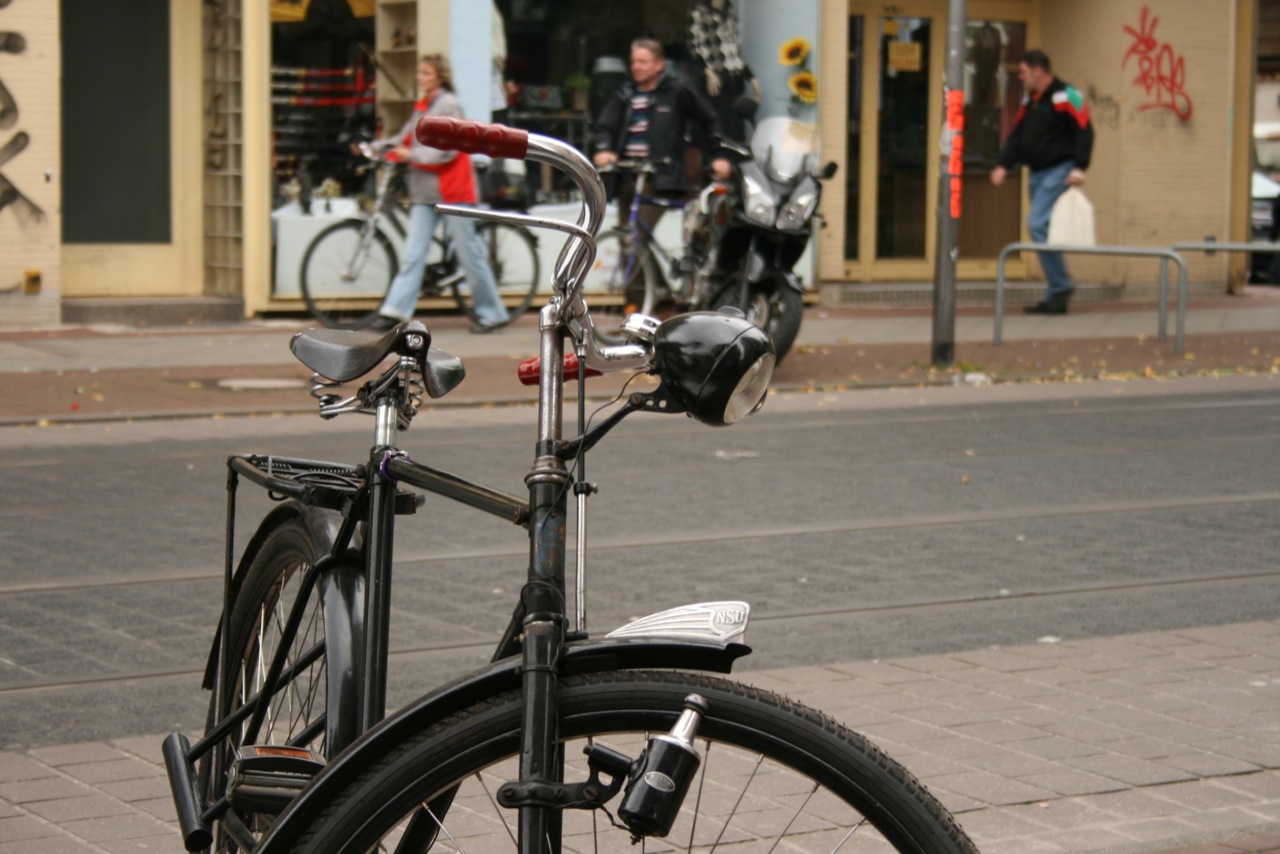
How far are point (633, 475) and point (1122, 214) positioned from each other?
11.8 m

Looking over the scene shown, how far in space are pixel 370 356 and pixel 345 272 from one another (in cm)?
1263

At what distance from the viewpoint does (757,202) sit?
12.6m

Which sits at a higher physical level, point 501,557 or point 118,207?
point 118,207

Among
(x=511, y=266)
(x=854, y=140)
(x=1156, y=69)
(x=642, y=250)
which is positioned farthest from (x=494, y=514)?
(x=1156, y=69)

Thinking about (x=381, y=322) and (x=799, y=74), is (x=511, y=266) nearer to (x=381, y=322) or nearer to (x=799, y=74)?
(x=381, y=322)

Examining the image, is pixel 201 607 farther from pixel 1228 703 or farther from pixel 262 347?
pixel 262 347

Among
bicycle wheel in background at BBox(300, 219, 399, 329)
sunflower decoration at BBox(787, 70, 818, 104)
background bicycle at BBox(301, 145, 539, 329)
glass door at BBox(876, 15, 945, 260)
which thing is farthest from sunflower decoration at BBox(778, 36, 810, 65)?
bicycle wheel in background at BBox(300, 219, 399, 329)

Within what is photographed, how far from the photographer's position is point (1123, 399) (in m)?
12.0

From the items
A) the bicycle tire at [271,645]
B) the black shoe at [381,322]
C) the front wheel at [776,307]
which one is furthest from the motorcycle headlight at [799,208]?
the bicycle tire at [271,645]

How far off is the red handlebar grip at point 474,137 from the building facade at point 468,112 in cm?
1353

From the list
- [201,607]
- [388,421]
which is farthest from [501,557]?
[388,421]

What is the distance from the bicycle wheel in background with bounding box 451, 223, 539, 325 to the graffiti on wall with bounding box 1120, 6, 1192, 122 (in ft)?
23.8

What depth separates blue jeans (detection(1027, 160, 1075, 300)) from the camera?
1730 centimetres

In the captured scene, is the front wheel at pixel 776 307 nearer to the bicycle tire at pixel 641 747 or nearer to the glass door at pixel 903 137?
the glass door at pixel 903 137
